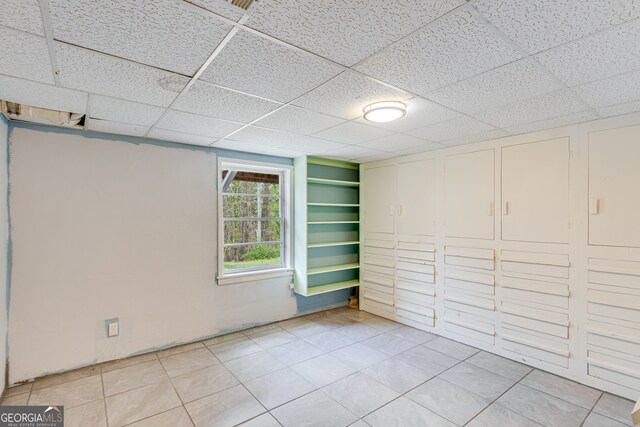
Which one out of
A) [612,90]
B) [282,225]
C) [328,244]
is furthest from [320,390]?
[612,90]

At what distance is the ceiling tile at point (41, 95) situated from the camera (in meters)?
1.89

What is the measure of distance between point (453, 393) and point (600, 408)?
3.40ft

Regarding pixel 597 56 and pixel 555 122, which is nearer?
pixel 597 56

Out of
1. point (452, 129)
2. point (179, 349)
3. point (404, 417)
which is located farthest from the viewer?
point (179, 349)

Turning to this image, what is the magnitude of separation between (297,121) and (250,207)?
177cm

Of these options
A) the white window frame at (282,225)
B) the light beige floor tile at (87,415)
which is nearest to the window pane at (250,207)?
the white window frame at (282,225)

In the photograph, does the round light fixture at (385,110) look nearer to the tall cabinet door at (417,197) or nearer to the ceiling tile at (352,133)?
the ceiling tile at (352,133)

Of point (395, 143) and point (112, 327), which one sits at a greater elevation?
point (395, 143)

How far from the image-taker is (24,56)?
5.10ft

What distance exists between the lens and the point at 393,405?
234cm

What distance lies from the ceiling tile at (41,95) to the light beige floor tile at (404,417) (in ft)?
9.96

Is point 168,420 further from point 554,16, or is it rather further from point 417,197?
point 417,197

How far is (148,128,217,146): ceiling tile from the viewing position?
300 centimetres

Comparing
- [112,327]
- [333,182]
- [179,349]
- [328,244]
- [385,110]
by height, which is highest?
[385,110]
